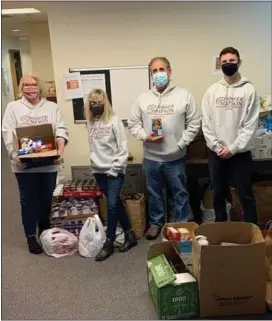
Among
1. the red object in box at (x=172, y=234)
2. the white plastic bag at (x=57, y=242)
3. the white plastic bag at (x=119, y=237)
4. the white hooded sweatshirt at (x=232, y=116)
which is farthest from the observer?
the white plastic bag at (x=119, y=237)

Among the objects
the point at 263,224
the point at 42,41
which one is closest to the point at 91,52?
the point at 263,224

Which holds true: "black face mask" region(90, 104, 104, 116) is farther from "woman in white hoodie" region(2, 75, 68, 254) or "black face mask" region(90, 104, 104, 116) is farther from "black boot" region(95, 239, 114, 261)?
"black boot" region(95, 239, 114, 261)

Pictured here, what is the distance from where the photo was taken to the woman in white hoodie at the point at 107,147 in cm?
270

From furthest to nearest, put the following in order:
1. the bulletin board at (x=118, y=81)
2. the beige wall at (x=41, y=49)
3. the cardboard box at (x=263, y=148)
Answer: the beige wall at (x=41, y=49), the bulletin board at (x=118, y=81), the cardboard box at (x=263, y=148)

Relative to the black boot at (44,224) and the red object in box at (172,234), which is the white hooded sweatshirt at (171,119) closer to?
the red object in box at (172,234)

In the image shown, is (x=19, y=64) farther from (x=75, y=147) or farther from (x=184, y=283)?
(x=184, y=283)

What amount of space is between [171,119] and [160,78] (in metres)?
0.34

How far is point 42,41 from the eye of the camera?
19.7ft

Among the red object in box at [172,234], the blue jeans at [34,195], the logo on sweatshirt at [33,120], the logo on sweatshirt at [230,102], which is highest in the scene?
the logo on sweatshirt at [230,102]

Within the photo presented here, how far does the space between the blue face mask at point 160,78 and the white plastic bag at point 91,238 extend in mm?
1209

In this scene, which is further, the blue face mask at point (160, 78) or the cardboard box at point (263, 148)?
the cardboard box at point (263, 148)

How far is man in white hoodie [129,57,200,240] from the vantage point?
2.87 meters

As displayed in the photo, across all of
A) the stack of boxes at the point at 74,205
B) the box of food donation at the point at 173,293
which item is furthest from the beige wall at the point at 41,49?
the box of food donation at the point at 173,293

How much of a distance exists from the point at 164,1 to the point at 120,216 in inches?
84.3
